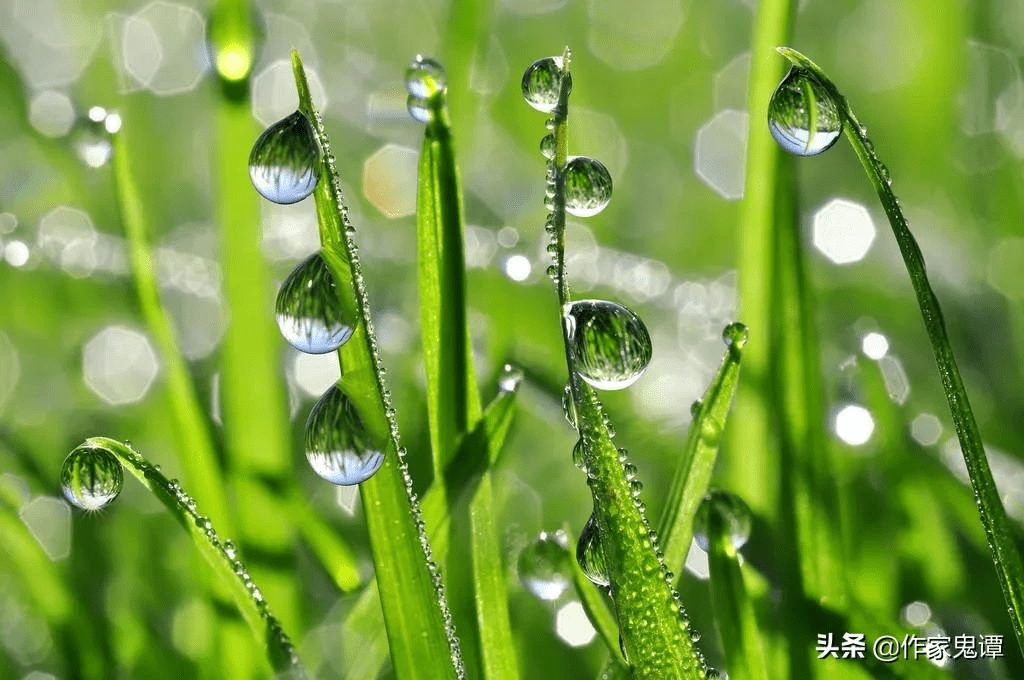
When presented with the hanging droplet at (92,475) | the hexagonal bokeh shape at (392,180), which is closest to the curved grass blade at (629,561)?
the hanging droplet at (92,475)

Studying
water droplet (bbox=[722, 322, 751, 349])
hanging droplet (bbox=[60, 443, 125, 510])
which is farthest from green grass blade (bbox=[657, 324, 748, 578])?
hanging droplet (bbox=[60, 443, 125, 510])

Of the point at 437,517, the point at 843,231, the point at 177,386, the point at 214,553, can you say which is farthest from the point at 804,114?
the point at 843,231

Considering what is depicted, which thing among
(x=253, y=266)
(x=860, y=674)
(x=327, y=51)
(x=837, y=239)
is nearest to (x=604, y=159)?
(x=837, y=239)

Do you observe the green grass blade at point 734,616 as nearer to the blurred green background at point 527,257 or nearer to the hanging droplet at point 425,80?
the blurred green background at point 527,257

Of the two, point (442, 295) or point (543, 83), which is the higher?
point (543, 83)

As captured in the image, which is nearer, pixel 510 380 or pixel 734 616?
pixel 734 616

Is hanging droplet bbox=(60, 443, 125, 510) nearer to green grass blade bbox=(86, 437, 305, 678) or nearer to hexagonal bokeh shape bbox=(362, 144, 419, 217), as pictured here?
green grass blade bbox=(86, 437, 305, 678)

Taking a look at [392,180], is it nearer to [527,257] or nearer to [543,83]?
[527,257]
